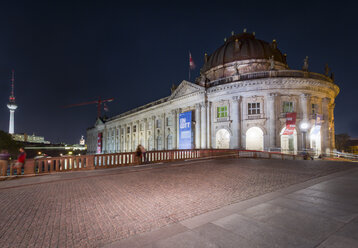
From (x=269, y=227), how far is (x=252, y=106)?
27.4 m

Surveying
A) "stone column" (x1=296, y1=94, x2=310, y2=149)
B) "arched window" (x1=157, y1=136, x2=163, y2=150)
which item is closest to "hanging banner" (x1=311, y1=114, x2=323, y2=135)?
"stone column" (x1=296, y1=94, x2=310, y2=149)

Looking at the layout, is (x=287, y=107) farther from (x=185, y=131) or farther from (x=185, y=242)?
(x=185, y=242)

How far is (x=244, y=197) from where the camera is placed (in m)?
5.25

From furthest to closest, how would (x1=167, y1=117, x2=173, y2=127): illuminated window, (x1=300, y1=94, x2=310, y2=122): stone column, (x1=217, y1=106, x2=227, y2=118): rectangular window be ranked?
(x1=167, y1=117, x2=173, y2=127): illuminated window < (x1=217, y1=106, x2=227, y2=118): rectangular window < (x1=300, y1=94, x2=310, y2=122): stone column

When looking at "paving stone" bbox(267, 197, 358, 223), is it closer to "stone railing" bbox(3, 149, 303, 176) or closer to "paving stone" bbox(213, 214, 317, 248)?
"paving stone" bbox(213, 214, 317, 248)

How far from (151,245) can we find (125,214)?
5.01 feet

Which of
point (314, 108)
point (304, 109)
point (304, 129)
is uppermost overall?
point (314, 108)

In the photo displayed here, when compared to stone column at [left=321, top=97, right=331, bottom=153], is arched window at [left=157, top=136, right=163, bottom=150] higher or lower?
lower

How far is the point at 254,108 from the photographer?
28234 mm

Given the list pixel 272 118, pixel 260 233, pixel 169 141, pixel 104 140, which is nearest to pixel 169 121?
pixel 169 141

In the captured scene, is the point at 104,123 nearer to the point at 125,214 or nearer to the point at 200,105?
the point at 200,105

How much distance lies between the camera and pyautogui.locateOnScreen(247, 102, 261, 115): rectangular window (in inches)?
1104

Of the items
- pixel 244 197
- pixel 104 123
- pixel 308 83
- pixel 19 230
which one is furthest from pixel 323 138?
pixel 104 123

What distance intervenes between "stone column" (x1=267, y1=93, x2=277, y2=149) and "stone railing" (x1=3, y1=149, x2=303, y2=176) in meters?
6.61
